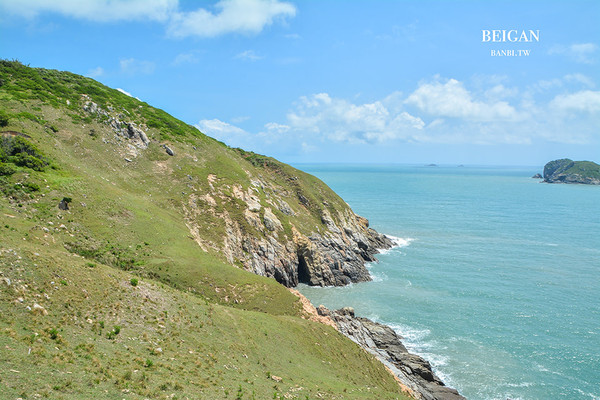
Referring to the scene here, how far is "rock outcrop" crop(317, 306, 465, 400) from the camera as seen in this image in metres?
39.8

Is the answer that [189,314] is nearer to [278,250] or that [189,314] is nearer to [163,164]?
[278,250]

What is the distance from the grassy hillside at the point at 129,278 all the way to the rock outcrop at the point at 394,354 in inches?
187

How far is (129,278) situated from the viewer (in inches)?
1277

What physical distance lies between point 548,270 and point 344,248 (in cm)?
4699

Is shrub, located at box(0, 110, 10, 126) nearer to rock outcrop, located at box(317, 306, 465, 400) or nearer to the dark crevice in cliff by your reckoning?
the dark crevice in cliff

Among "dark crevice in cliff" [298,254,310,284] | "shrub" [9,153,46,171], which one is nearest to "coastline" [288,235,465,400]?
"dark crevice in cliff" [298,254,310,284]

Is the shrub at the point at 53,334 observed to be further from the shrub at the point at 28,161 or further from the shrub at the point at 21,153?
the shrub at the point at 21,153

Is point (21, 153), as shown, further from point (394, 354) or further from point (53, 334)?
point (394, 354)

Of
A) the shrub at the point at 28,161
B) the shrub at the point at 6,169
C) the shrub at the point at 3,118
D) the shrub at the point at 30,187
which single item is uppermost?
the shrub at the point at 3,118

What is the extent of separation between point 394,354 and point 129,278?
34264 mm

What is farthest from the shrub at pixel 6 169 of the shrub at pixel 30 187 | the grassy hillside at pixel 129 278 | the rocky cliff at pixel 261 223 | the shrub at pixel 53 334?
the shrub at pixel 53 334

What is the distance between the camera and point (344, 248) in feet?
281

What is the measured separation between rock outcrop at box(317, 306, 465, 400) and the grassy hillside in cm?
475

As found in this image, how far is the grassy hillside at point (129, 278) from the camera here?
21391 millimetres
